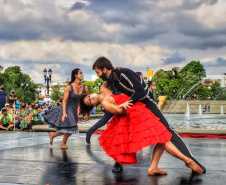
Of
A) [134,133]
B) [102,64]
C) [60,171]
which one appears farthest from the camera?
[60,171]

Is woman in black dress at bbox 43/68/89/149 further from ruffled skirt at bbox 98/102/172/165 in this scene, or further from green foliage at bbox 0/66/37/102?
green foliage at bbox 0/66/37/102

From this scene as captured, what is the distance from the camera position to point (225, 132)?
10.9 metres

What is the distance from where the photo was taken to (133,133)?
4656mm

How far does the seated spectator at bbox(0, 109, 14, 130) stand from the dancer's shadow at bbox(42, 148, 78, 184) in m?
8.11

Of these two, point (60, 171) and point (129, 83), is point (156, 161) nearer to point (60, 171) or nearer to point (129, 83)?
point (129, 83)

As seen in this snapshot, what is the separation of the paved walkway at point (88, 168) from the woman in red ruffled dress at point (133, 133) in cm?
27

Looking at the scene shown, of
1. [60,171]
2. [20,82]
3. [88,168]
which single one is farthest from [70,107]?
[20,82]

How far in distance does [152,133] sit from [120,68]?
954 mm

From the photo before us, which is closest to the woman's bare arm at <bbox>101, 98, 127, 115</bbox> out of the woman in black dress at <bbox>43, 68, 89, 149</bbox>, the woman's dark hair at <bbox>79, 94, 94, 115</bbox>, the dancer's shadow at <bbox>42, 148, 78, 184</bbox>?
the woman's dark hair at <bbox>79, 94, 94, 115</bbox>

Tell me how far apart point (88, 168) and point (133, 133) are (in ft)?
3.81

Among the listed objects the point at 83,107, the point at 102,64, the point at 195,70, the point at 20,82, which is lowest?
the point at 83,107

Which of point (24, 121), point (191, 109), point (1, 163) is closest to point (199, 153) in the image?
point (1, 163)

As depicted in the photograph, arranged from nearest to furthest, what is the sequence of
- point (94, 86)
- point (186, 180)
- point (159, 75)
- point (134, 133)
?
point (186, 180)
point (134, 133)
point (159, 75)
point (94, 86)

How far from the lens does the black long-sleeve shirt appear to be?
4602 mm
